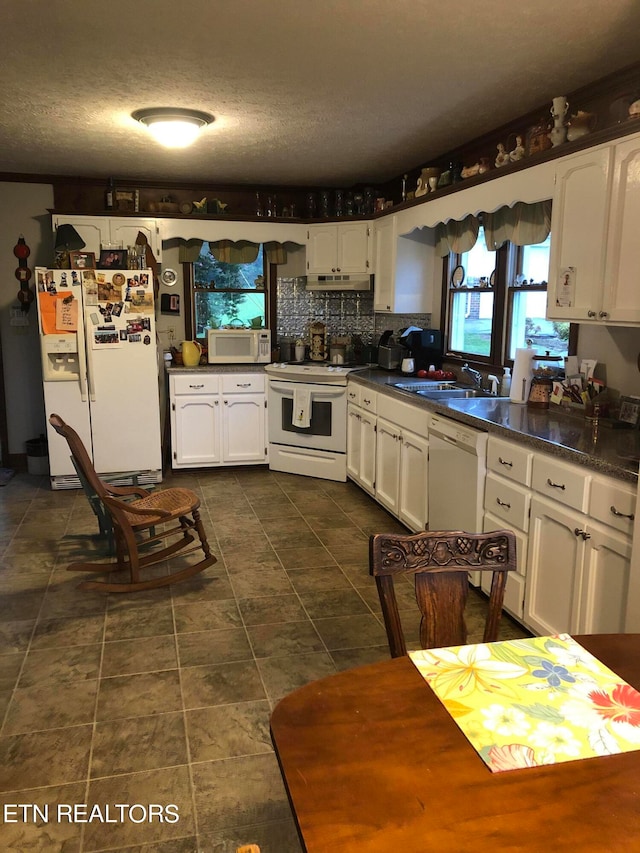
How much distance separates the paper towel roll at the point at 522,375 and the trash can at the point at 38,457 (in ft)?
12.7

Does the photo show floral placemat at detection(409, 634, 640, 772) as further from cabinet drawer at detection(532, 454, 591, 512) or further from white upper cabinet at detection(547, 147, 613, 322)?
white upper cabinet at detection(547, 147, 613, 322)

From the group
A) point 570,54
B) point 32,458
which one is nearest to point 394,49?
point 570,54

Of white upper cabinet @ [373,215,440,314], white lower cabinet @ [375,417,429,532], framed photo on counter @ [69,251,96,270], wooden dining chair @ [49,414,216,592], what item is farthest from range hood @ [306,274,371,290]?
wooden dining chair @ [49,414,216,592]

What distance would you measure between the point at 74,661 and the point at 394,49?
287 cm

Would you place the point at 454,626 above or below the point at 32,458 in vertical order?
above

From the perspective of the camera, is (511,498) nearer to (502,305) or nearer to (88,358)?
(502,305)

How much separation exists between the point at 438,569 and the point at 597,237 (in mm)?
1878

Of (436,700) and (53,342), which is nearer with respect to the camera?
(436,700)

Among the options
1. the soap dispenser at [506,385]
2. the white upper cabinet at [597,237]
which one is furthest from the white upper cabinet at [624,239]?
the soap dispenser at [506,385]

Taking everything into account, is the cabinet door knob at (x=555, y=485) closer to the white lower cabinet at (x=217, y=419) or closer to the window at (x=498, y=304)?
the window at (x=498, y=304)

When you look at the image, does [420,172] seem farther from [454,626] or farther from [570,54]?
[454,626]

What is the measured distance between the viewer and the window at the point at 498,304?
3.93 metres

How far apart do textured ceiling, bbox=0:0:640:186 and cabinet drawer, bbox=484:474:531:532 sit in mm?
1834

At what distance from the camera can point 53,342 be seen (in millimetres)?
5051
